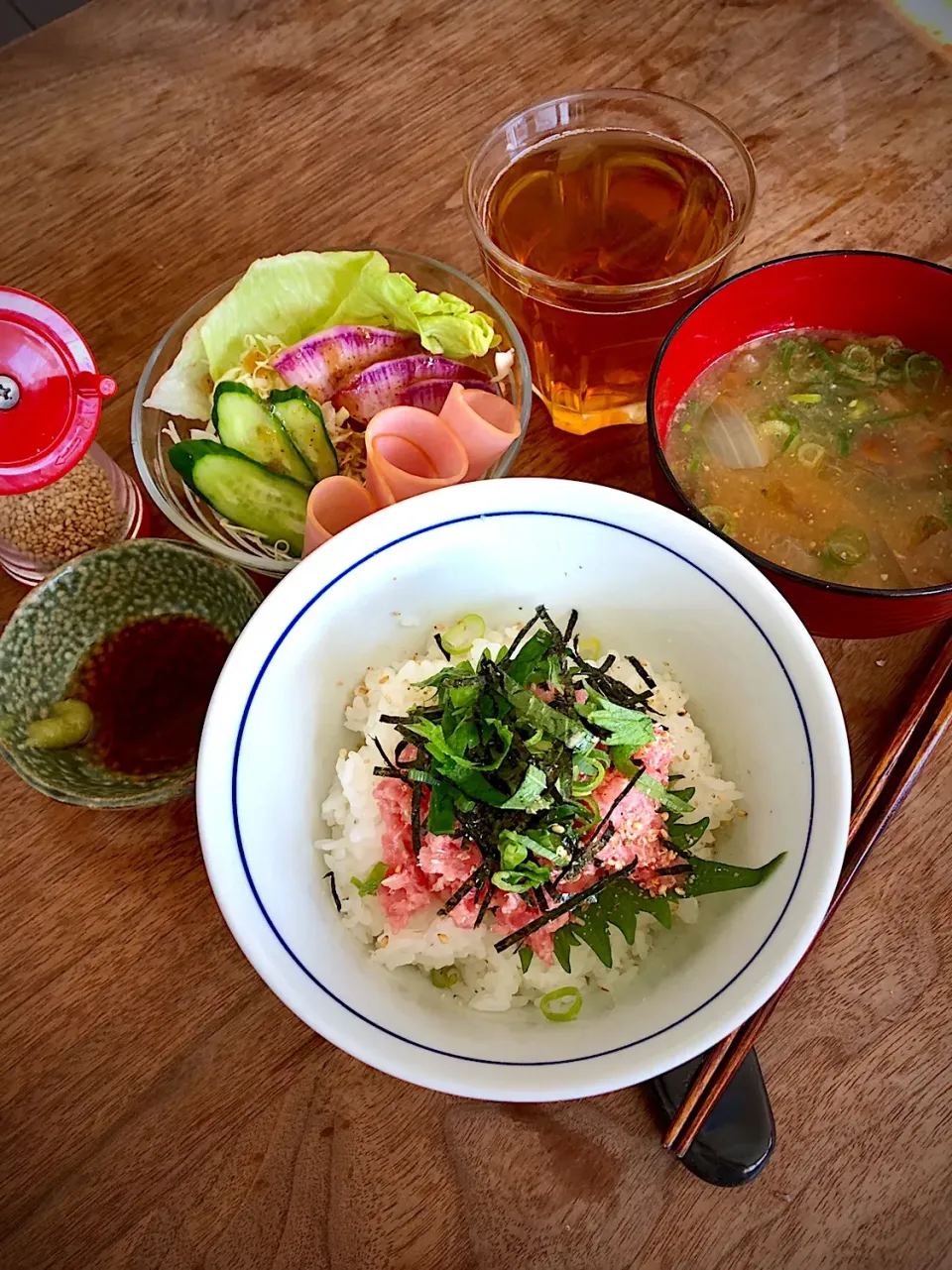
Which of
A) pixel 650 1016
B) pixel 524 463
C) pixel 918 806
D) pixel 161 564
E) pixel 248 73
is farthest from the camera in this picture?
pixel 248 73

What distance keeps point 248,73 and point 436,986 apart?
6.33ft

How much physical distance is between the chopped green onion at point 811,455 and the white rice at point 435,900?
46 centimetres

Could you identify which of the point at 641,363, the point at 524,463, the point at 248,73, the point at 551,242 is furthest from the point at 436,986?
the point at 248,73

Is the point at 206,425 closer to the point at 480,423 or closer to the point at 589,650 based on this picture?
the point at 480,423

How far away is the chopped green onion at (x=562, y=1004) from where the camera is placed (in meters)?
1.21

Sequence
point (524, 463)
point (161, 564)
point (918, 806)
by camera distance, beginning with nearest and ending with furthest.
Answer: point (918, 806) → point (161, 564) → point (524, 463)

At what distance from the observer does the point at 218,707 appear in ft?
3.86

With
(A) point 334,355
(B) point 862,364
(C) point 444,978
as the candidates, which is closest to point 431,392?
(A) point 334,355

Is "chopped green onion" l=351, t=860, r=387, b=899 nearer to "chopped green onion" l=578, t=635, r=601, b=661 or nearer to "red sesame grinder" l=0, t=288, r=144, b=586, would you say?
"chopped green onion" l=578, t=635, r=601, b=661

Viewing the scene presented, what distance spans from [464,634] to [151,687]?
59cm

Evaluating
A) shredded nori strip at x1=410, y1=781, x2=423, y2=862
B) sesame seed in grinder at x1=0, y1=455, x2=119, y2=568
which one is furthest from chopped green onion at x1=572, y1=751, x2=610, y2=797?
sesame seed in grinder at x1=0, y1=455, x2=119, y2=568

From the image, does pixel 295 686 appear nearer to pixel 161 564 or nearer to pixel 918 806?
pixel 161 564

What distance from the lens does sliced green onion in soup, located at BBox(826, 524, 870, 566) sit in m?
1.50

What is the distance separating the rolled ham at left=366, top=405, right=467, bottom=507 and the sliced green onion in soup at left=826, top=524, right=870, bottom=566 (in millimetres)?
599
